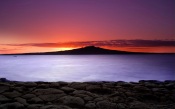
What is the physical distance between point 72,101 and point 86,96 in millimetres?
360

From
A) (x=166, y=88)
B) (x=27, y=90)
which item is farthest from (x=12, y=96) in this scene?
(x=166, y=88)

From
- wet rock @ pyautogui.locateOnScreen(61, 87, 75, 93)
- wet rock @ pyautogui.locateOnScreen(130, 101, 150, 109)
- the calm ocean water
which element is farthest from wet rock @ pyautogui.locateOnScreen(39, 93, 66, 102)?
the calm ocean water

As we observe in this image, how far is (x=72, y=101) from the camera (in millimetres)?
3678

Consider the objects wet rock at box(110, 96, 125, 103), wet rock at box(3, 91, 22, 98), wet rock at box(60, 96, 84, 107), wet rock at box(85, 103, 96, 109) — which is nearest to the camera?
wet rock at box(85, 103, 96, 109)

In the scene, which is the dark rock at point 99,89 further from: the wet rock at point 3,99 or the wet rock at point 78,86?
the wet rock at point 3,99

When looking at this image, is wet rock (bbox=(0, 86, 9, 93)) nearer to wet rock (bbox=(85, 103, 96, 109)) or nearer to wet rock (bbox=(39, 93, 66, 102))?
wet rock (bbox=(39, 93, 66, 102))

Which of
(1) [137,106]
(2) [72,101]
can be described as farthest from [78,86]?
(1) [137,106]

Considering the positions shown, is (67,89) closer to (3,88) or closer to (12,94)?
(12,94)

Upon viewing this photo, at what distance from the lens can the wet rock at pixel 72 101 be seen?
3585 mm

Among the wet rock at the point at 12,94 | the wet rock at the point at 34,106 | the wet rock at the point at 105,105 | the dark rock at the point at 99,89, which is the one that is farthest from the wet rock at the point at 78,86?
the wet rock at the point at 34,106

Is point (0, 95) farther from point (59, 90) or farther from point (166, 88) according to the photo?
point (166, 88)

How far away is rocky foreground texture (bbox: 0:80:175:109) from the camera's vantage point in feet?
11.6

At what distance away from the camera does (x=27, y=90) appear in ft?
14.5

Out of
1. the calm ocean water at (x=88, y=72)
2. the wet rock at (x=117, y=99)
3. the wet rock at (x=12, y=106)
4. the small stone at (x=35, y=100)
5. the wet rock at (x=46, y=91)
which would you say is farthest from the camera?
the calm ocean water at (x=88, y=72)
